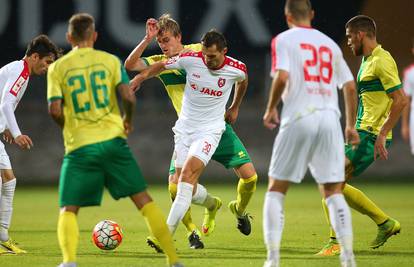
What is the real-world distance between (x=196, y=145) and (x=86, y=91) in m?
2.06

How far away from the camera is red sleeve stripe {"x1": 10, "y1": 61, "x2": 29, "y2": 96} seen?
27.8ft

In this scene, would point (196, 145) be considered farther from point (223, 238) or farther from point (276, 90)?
point (276, 90)

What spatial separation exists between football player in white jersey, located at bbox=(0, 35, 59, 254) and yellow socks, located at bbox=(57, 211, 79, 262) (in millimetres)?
1953

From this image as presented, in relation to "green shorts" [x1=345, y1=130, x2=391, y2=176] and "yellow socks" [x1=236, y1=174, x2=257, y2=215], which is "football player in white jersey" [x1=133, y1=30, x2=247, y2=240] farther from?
"green shorts" [x1=345, y1=130, x2=391, y2=176]

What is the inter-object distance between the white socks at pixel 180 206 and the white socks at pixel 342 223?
1.78 m

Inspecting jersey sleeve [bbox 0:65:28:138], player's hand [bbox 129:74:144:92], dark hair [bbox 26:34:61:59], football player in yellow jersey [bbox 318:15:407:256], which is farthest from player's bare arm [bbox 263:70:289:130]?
dark hair [bbox 26:34:61:59]

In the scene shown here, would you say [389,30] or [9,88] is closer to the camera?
[9,88]

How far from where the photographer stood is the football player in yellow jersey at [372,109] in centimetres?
819

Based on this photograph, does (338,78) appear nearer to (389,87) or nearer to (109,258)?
(389,87)

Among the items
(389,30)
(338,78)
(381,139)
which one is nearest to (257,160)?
(389,30)

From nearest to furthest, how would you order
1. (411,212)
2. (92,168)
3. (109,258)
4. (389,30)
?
(92,168) < (109,258) < (411,212) < (389,30)

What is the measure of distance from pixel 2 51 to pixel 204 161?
11.1 m

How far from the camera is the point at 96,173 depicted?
6.68 meters

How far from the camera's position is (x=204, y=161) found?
27.6 feet
